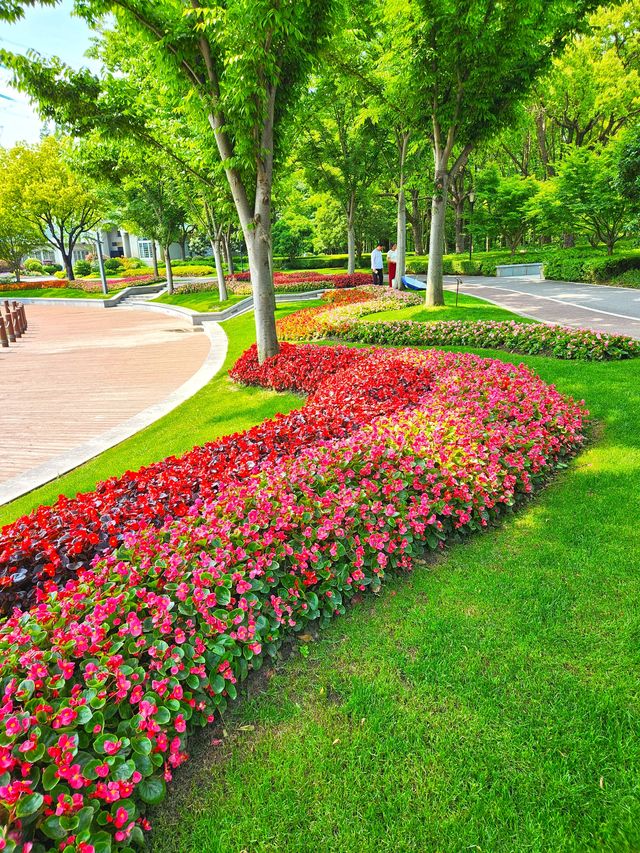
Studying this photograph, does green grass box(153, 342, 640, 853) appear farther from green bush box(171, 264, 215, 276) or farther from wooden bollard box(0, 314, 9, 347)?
green bush box(171, 264, 215, 276)

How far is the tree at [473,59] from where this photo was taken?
31.4 feet

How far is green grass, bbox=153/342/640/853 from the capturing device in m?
1.91

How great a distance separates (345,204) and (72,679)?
2464 centimetres

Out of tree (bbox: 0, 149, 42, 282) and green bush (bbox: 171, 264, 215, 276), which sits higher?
tree (bbox: 0, 149, 42, 282)

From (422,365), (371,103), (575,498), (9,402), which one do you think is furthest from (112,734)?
(371,103)

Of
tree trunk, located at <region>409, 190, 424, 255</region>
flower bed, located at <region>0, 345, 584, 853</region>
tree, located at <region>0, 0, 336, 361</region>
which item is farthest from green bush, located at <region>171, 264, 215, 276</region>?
flower bed, located at <region>0, 345, 584, 853</region>

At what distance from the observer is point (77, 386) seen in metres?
10.2

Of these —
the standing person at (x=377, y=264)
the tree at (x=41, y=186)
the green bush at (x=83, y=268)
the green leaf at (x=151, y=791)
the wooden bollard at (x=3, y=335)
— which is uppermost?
the tree at (x=41, y=186)

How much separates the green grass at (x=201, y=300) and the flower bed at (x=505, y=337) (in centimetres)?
1279

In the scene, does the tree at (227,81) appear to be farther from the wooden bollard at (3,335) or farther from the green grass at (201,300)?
the green grass at (201,300)

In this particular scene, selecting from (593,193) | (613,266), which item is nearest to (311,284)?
(593,193)

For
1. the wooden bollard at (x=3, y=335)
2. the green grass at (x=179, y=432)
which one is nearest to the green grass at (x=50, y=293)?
the wooden bollard at (x=3, y=335)

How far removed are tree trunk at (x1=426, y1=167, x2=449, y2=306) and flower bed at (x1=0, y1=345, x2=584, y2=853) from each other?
335 inches

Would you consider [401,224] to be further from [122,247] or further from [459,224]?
[122,247]
